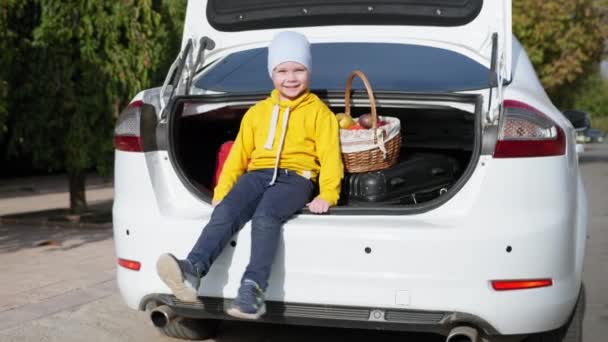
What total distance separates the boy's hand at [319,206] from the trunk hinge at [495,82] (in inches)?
31.2

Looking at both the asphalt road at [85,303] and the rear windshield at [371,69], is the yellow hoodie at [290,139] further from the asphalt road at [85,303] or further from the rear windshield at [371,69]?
the asphalt road at [85,303]

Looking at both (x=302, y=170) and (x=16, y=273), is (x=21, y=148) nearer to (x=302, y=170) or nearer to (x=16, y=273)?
(x=16, y=273)

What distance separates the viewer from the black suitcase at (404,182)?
4305mm

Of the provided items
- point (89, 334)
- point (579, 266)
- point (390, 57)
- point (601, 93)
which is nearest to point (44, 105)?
point (89, 334)

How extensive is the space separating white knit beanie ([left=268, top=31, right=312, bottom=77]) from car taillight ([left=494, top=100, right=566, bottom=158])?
0.99 m

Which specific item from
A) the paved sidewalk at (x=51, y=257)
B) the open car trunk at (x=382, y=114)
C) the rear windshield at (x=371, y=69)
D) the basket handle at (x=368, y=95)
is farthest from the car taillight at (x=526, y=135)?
the paved sidewalk at (x=51, y=257)

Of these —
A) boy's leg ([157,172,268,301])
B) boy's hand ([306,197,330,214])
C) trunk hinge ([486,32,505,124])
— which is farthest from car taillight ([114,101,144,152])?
trunk hinge ([486,32,505,124])

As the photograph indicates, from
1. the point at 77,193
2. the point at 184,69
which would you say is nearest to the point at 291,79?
the point at 184,69

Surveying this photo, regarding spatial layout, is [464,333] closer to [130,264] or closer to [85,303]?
[130,264]

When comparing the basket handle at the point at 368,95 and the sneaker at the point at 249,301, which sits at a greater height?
the basket handle at the point at 368,95

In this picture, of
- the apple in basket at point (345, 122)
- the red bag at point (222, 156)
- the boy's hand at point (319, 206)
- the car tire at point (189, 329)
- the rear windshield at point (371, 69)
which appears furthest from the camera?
the car tire at point (189, 329)

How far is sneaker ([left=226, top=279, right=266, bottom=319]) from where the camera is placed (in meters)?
3.80

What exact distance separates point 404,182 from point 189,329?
1.47 metres

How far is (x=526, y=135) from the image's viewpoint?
3.78m
